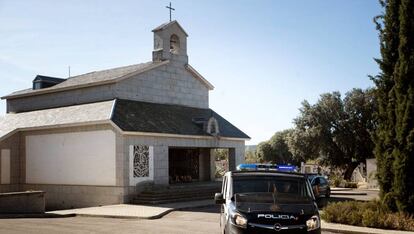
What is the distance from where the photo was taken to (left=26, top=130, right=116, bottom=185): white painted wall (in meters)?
25.2

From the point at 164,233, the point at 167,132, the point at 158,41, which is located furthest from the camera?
the point at 158,41

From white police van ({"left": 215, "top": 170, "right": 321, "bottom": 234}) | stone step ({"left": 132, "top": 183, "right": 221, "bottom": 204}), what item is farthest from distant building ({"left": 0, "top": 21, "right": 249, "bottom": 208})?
white police van ({"left": 215, "top": 170, "right": 321, "bottom": 234})

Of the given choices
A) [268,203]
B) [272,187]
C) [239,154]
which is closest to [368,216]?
[272,187]

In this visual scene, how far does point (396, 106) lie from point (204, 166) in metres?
19.5

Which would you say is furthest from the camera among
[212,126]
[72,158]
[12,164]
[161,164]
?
[212,126]

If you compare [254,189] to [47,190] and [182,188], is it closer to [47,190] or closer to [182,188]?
[182,188]

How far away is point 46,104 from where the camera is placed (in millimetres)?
32500

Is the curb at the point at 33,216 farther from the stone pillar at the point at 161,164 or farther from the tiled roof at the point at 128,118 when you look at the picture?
the stone pillar at the point at 161,164

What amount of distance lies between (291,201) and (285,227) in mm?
839

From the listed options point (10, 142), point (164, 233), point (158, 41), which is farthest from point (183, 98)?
point (164, 233)

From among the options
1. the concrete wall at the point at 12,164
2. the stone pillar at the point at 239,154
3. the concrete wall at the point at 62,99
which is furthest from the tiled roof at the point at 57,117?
the stone pillar at the point at 239,154

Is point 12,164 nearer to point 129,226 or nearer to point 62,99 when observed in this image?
point 62,99

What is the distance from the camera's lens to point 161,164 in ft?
87.5

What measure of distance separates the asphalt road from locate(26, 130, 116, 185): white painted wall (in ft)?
21.7
